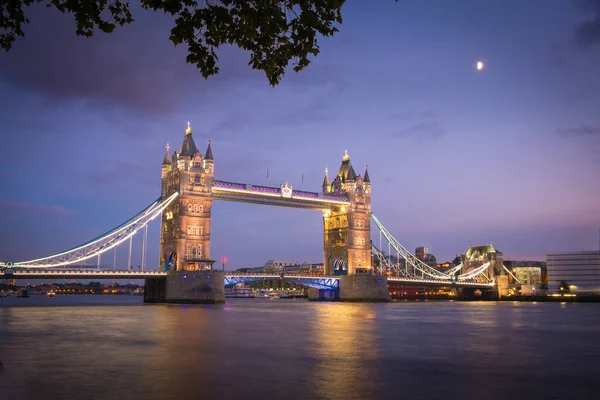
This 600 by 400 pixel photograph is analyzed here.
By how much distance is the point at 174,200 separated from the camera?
249 feet

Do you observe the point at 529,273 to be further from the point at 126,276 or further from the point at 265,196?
the point at 126,276

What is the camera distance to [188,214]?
74812 mm

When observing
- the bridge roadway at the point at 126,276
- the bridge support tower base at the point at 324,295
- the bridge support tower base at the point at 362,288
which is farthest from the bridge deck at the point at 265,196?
the bridge support tower base at the point at 324,295

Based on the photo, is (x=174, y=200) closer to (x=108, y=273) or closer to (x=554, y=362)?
(x=108, y=273)

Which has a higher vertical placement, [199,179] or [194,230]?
[199,179]

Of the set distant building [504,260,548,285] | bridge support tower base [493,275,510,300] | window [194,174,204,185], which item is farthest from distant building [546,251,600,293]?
window [194,174,204,185]

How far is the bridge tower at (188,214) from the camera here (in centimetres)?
7419

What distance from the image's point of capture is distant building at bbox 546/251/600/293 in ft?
435

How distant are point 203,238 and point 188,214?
3.74m

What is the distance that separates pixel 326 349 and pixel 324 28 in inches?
586

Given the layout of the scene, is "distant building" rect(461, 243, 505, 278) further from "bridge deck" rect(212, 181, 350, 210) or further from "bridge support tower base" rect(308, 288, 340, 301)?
"bridge deck" rect(212, 181, 350, 210)

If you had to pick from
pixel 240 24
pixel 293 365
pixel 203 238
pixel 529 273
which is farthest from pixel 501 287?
pixel 240 24

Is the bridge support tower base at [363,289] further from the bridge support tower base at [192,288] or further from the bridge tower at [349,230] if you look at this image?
the bridge support tower base at [192,288]

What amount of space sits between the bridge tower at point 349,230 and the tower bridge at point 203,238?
0.52 ft
